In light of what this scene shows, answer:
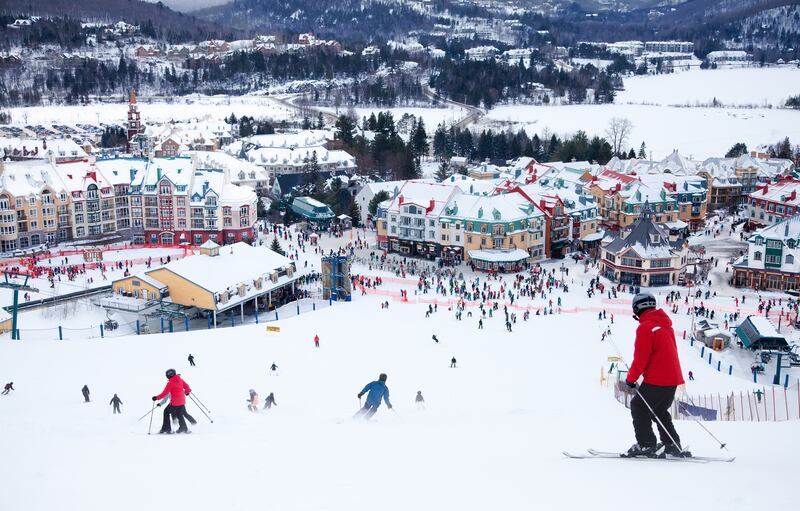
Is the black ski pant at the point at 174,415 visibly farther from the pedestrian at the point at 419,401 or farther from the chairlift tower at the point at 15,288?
the chairlift tower at the point at 15,288

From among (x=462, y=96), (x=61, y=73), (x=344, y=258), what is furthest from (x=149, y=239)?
(x=61, y=73)

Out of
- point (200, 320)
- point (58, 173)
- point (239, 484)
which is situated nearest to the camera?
point (239, 484)

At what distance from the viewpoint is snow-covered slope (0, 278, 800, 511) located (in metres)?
7.12

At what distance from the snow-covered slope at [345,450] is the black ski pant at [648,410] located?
311mm

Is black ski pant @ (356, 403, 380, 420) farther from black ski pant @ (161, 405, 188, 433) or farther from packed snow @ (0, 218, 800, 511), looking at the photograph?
black ski pant @ (161, 405, 188, 433)

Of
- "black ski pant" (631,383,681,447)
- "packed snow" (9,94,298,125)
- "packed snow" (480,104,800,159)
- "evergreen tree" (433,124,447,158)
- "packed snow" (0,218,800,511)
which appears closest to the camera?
"packed snow" (0,218,800,511)

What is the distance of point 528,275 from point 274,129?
59288 mm

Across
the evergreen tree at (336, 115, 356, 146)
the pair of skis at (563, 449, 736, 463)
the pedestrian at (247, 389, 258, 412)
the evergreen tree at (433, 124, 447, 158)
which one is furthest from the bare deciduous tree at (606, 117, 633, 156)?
the pair of skis at (563, 449, 736, 463)

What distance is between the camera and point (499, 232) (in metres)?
43.3

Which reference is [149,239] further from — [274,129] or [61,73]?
[61,73]

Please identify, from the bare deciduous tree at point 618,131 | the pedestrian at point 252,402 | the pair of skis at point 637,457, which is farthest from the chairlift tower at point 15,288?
the bare deciduous tree at point 618,131

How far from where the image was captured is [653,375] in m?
7.84

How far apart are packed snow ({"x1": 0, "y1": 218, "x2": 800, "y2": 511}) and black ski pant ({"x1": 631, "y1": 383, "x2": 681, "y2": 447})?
29cm

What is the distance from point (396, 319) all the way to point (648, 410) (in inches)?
872
